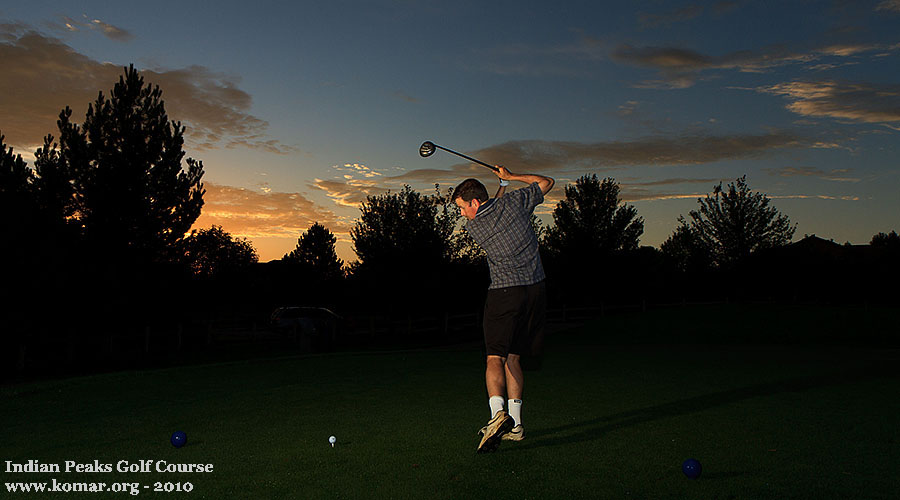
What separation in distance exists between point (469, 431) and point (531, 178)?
95.7 inches

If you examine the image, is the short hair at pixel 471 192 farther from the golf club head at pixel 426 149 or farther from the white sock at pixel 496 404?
the golf club head at pixel 426 149

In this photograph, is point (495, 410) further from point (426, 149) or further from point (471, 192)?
point (426, 149)

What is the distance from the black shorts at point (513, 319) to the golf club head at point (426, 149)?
13.0 ft

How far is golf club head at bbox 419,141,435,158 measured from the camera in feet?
31.9

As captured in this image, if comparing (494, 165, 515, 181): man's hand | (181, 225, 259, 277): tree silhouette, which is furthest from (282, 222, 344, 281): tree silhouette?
(494, 165, 515, 181): man's hand

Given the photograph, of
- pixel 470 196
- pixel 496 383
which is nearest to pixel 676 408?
pixel 496 383

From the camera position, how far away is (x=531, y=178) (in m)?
6.50

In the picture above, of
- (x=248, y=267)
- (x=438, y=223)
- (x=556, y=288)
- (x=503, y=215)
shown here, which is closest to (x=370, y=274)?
(x=438, y=223)

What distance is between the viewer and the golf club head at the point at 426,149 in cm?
973

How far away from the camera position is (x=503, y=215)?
6.18 metres

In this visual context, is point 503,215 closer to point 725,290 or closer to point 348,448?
point 348,448

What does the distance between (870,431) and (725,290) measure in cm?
5010

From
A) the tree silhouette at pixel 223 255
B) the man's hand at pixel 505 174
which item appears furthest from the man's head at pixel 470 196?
the tree silhouette at pixel 223 255

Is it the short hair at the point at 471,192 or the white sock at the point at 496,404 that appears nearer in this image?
the white sock at the point at 496,404
